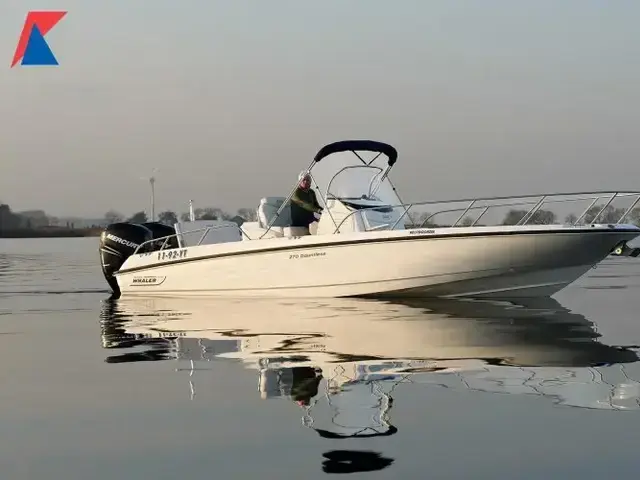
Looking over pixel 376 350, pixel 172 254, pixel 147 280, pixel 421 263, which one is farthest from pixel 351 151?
pixel 376 350

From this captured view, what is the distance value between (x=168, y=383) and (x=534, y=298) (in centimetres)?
959

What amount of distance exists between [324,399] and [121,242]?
13.4m

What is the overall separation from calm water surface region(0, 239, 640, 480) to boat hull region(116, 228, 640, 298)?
239 centimetres

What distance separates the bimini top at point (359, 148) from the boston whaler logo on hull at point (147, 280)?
4.40 m

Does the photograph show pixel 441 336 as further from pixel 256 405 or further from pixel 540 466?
pixel 540 466

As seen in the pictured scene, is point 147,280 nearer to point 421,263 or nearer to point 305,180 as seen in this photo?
point 305,180

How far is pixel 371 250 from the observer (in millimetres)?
13852

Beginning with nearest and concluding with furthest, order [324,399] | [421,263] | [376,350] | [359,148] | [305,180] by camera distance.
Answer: [324,399] < [376,350] < [421,263] < [305,180] < [359,148]

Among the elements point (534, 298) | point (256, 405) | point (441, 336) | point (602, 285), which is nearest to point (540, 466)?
point (256, 405)

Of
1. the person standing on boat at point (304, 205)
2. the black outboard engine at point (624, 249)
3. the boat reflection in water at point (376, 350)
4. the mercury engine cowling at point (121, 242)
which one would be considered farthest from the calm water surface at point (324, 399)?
the mercury engine cowling at point (121, 242)

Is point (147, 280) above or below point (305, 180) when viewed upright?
below

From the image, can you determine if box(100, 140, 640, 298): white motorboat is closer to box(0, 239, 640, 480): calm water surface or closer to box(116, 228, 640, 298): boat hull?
box(116, 228, 640, 298): boat hull

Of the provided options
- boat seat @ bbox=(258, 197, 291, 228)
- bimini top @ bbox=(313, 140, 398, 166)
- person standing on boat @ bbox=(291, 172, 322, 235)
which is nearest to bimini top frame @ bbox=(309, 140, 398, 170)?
bimini top @ bbox=(313, 140, 398, 166)

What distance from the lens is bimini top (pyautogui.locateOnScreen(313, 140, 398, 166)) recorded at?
15.5 meters
